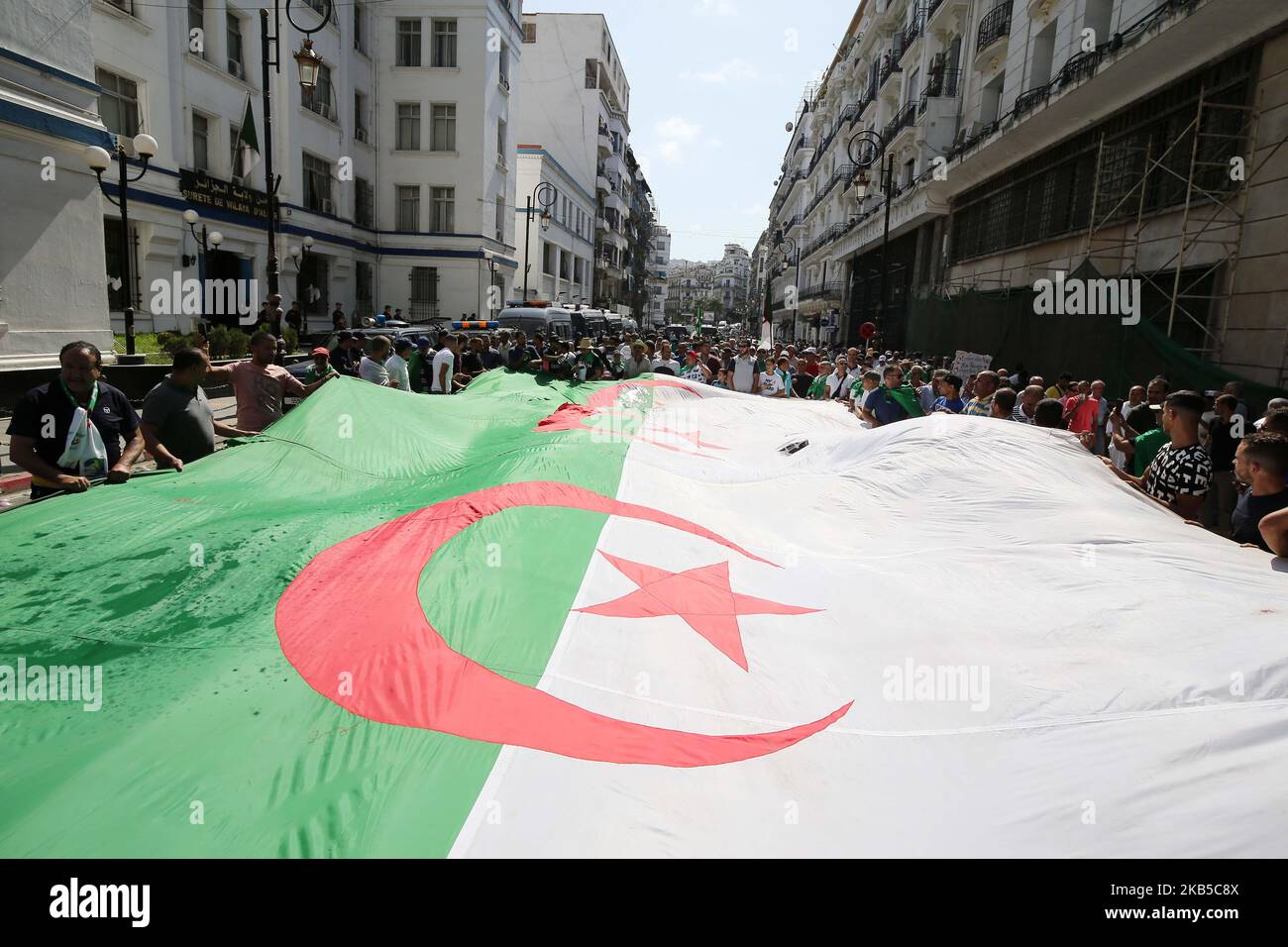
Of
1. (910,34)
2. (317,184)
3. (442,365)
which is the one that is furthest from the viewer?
(910,34)

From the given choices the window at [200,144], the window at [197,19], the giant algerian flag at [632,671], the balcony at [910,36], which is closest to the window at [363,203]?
the window at [200,144]

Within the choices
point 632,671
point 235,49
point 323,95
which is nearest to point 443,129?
point 323,95

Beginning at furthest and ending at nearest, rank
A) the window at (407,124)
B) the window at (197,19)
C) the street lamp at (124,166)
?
1. the window at (407,124)
2. the window at (197,19)
3. the street lamp at (124,166)

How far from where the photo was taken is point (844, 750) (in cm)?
249

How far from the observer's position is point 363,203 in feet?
106

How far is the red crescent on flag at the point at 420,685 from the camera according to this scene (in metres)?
2.45

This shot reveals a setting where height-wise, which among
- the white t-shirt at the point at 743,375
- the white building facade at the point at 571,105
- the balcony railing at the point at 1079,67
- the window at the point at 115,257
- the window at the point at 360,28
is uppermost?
the white building facade at the point at 571,105

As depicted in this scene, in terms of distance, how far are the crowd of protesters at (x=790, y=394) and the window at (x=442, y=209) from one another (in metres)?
23.1

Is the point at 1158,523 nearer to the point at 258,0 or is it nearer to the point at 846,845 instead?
the point at 846,845

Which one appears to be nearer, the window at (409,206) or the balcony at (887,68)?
the balcony at (887,68)

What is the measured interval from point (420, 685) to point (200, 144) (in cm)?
2484

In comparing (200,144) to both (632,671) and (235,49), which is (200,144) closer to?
(235,49)

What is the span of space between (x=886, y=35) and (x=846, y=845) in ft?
139

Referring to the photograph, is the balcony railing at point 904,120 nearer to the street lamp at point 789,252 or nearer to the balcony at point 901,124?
the balcony at point 901,124
